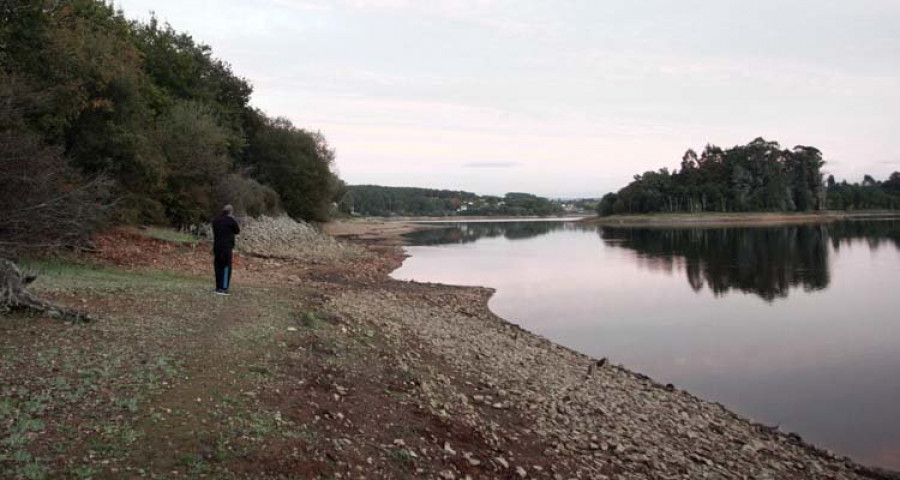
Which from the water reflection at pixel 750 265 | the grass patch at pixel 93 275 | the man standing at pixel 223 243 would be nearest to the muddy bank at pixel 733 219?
the water reflection at pixel 750 265

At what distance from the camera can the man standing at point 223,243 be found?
14773 millimetres

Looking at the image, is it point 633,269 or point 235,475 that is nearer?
point 235,475

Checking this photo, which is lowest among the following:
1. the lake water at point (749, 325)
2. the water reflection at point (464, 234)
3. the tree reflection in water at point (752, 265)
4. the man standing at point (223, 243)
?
the lake water at point (749, 325)

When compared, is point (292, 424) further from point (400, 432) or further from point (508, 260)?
point (508, 260)

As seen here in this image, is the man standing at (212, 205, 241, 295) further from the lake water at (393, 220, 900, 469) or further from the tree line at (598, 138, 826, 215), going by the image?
the tree line at (598, 138, 826, 215)

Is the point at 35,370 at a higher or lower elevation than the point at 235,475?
higher

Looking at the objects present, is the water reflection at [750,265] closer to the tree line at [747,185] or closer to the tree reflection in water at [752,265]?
the tree reflection in water at [752,265]

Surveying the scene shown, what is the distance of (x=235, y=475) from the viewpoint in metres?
5.43

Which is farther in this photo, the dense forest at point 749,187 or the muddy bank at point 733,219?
the dense forest at point 749,187

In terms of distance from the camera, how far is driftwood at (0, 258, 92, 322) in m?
9.27

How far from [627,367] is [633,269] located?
992 inches

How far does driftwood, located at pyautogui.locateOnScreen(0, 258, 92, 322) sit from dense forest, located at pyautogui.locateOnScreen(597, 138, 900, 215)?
14034 cm

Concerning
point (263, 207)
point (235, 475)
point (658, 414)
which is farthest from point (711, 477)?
point (263, 207)

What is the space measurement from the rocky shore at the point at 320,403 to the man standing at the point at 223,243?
545 millimetres
